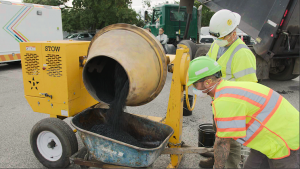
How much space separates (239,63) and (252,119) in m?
1.06

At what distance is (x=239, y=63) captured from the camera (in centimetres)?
270

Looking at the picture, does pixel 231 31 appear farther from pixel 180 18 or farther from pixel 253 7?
pixel 180 18

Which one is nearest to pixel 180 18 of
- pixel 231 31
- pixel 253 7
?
pixel 253 7

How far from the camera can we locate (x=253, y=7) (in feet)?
18.9

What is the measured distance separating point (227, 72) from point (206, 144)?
1.09 metres

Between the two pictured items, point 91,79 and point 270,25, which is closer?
point 91,79

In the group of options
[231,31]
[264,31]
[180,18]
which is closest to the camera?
[231,31]


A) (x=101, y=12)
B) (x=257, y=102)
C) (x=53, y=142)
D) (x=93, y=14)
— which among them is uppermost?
(x=101, y=12)

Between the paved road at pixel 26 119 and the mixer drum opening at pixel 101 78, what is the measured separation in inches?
47.3

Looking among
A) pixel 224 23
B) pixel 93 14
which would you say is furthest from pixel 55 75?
pixel 93 14

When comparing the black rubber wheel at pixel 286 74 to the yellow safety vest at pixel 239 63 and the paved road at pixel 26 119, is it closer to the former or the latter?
the paved road at pixel 26 119

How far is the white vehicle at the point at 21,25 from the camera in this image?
9711 mm

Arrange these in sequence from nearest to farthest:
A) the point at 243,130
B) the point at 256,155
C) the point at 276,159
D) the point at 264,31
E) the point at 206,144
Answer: the point at 243,130 < the point at 276,159 < the point at 256,155 < the point at 206,144 < the point at 264,31

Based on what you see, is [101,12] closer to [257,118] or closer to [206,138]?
[206,138]
